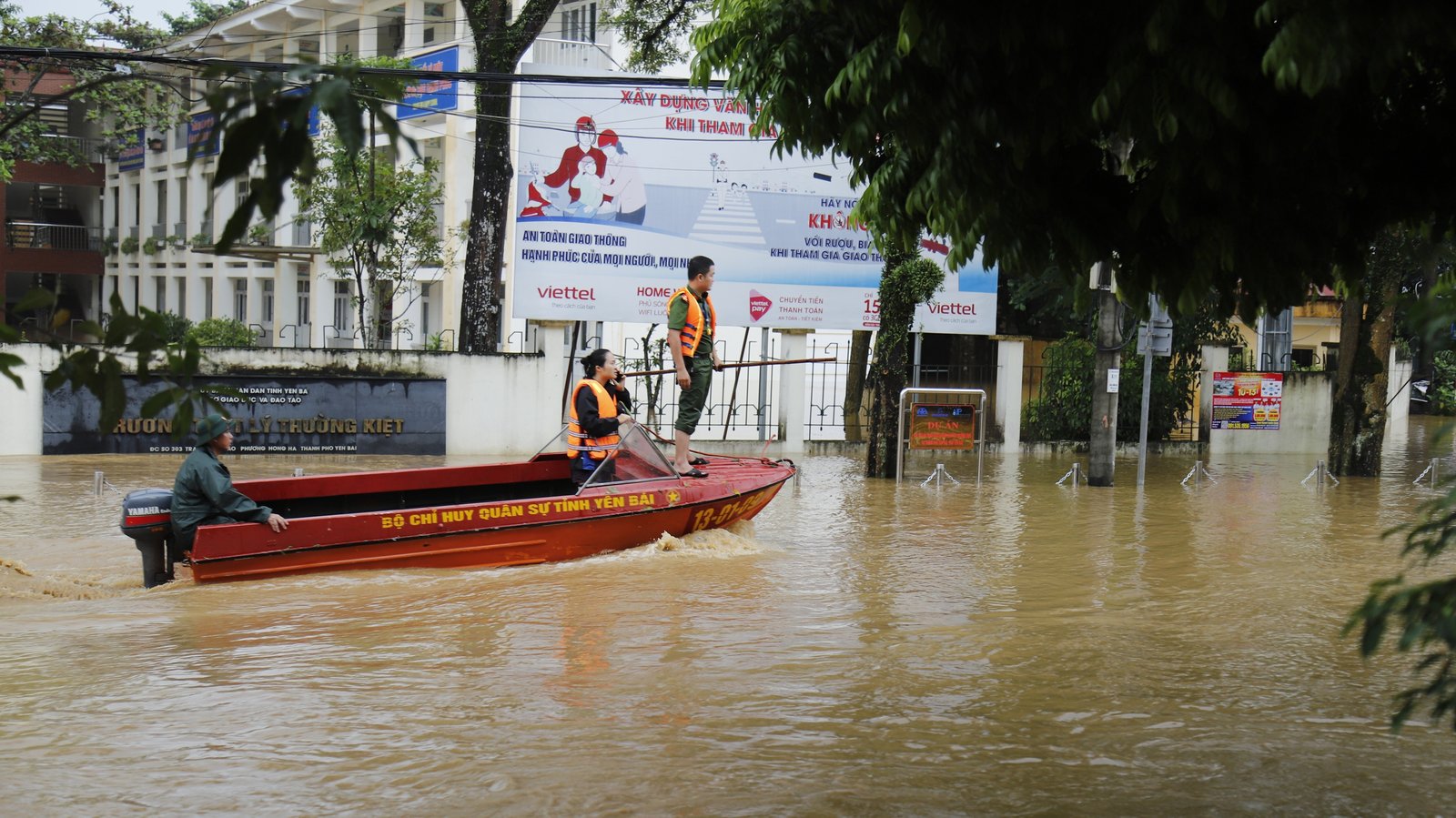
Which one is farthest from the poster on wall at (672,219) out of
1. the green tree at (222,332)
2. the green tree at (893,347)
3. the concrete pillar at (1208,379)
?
the green tree at (222,332)

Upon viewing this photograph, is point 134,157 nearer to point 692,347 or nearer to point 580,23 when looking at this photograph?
point 580,23

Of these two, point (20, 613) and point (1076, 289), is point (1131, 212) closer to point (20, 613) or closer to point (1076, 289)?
point (1076, 289)

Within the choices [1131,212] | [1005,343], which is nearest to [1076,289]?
[1131,212]

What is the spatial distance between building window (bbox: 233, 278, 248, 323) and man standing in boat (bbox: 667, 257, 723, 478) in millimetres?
31028

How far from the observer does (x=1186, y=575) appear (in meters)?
10.8

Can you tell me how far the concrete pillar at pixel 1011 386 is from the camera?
21.6 m

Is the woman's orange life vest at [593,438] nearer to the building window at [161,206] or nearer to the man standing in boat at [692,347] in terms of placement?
the man standing in boat at [692,347]

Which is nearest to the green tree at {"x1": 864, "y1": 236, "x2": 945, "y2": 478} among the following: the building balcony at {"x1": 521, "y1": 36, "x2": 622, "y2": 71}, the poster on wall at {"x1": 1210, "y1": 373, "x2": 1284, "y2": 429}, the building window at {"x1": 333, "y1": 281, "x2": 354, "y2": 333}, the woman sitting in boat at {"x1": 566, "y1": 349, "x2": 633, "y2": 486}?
the woman sitting in boat at {"x1": 566, "y1": 349, "x2": 633, "y2": 486}

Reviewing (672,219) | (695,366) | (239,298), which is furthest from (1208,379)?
(239,298)

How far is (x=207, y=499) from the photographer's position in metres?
9.37

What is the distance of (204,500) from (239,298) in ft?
107

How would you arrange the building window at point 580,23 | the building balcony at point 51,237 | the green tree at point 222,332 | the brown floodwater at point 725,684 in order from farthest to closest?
the building balcony at point 51,237 → the building window at point 580,23 → the green tree at point 222,332 → the brown floodwater at point 725,684

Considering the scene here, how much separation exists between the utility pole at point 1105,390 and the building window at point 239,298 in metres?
29.2

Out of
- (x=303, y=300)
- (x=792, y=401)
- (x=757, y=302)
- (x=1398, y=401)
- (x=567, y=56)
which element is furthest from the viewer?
(x=303, y=300)
